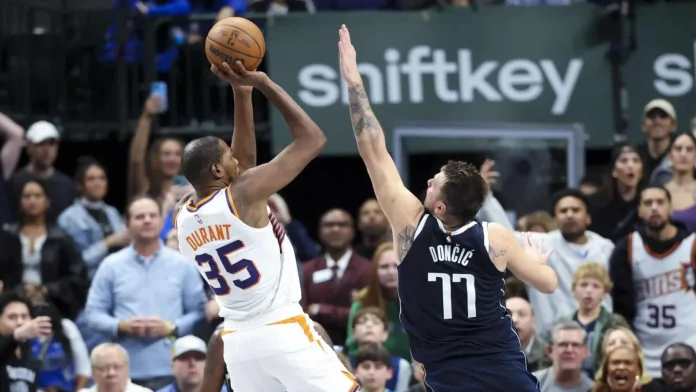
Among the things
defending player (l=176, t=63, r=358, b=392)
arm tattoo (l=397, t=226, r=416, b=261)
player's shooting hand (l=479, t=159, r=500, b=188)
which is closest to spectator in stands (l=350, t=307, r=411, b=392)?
player's shooting hand (l=479, t=159, r=500, b=188)

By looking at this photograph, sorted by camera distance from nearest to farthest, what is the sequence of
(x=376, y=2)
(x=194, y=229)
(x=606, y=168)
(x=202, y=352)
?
1. (x=194, y=229)
2. (x=202, y=352)
3. (x=606, y=168)
4. (x=376, y=2)

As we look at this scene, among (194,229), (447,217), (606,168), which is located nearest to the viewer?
(447,217)

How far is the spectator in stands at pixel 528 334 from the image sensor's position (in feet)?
34.6

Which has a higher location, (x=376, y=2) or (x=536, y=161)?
(x=376, y=2)

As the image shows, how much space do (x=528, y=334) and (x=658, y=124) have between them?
2.63 m

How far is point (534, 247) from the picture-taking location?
24.1 feet

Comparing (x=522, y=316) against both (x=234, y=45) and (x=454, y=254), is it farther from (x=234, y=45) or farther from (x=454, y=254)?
(x=234, y=45)

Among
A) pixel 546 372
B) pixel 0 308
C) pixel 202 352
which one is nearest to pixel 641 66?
pixel 546 372

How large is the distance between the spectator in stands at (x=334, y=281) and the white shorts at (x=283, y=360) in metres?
3.72

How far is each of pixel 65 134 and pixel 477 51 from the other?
406 centimetres

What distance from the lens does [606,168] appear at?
12812 millimetres

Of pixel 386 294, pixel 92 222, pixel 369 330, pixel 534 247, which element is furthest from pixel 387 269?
pixel 534 247

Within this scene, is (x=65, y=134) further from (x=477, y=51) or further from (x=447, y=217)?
(x=447, y=217)

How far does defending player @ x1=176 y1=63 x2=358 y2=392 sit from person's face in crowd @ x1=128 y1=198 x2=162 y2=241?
335cm
